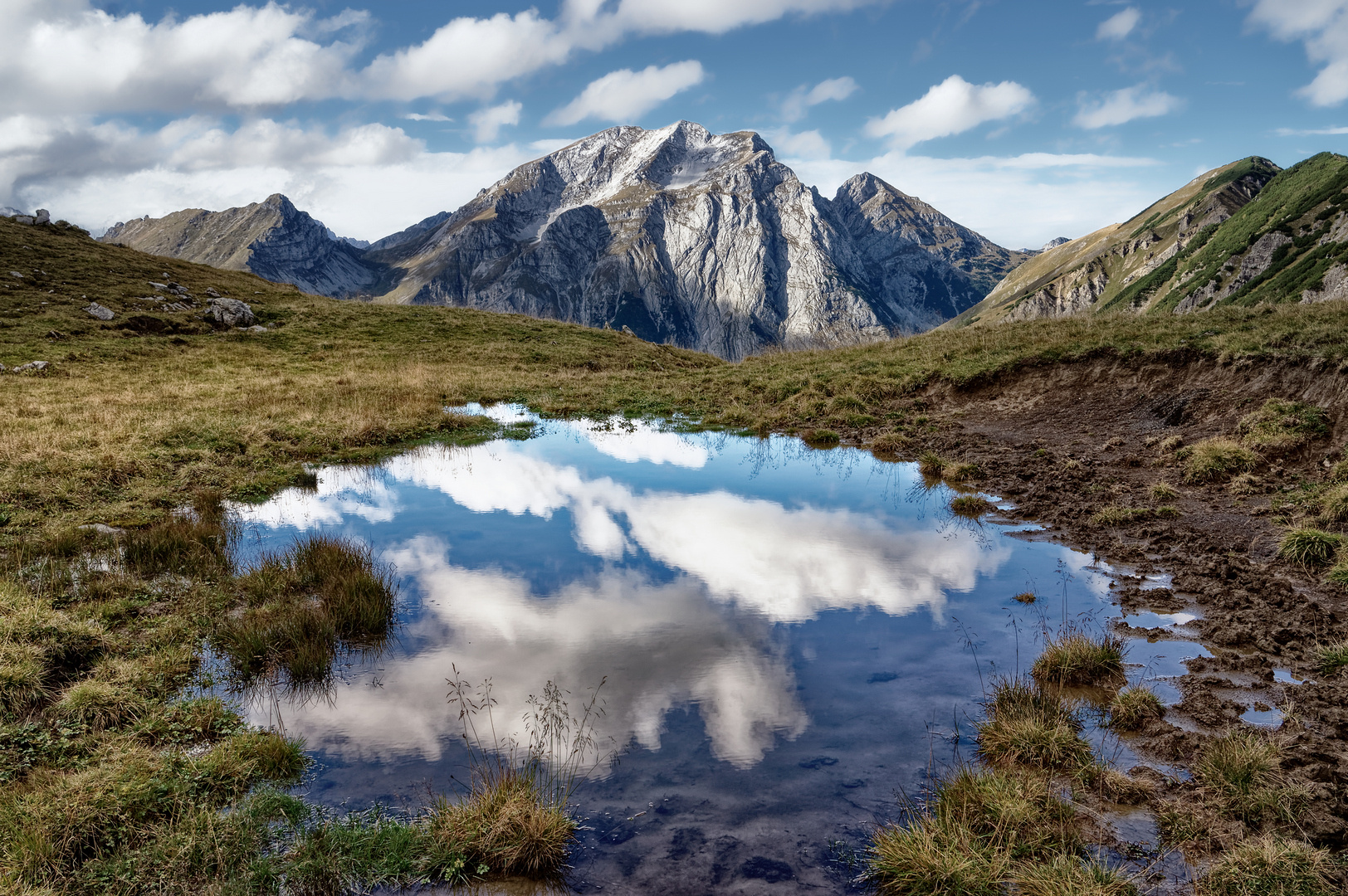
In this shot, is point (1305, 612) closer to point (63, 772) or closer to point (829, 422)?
point (63, 772)

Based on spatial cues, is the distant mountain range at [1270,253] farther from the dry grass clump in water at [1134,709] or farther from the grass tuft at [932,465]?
the dry grass clump in water at [1134,709]

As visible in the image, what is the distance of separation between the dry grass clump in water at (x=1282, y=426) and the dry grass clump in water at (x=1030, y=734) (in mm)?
13386

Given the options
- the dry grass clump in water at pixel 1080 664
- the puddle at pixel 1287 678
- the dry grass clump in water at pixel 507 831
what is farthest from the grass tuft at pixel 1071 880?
the puddle at pixel 1287 678

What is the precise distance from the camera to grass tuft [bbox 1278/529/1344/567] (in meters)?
11.0

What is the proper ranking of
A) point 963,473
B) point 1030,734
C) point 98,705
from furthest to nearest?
point 963,473, point 98,705, point 1030,734

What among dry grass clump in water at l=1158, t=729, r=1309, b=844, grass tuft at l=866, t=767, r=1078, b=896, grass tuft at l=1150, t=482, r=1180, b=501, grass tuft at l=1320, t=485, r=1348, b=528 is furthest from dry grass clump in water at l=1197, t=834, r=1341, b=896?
grass tuft at l=1150, t=482, r=1180, b=501

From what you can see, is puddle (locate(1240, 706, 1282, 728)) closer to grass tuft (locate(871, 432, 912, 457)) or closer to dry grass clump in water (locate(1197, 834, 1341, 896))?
dry grass clump in water (locate(1197, 834, 1341, 896))

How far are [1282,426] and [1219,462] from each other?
7.83 ft

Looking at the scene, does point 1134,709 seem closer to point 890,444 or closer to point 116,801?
point 116,801

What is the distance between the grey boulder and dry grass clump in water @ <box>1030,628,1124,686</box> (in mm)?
57662

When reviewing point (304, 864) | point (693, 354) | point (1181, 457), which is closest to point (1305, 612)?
point (1181, 457)

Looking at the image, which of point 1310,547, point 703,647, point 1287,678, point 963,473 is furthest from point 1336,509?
point 703,647

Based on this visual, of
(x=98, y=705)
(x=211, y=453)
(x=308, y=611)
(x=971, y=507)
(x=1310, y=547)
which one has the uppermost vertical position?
(x=211, y=453)

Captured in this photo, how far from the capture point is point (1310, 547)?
11117mm
